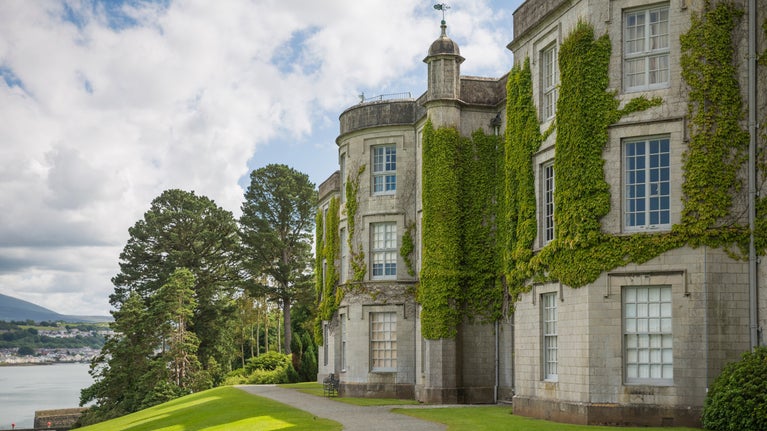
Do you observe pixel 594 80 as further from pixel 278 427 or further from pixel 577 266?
pixel 278 427

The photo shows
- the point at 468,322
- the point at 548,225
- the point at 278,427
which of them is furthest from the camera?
the point at 468,322

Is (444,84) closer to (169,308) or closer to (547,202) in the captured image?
(547,202)

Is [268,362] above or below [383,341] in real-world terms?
below

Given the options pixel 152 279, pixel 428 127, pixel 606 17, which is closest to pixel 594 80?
pixel 606 17

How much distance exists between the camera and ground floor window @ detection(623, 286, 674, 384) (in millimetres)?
19969

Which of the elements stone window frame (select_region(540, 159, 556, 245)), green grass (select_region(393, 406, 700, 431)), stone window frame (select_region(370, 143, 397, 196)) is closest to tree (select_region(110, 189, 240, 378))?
stone window frame (select_region(370, 143, 397, 196))

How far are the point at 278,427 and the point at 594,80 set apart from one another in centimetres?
1234

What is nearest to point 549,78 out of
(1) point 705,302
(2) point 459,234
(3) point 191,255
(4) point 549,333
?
(4) point 549,333

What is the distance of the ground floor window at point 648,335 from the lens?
65.5 ft

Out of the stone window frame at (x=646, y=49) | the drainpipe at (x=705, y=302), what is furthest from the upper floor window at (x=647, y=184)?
the stone window frame at (x=646, y=49)

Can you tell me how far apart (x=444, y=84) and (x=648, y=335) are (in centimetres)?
1419

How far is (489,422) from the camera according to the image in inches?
850

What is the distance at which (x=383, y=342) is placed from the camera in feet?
111

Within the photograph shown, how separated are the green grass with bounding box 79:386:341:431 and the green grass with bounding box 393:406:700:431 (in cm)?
302
